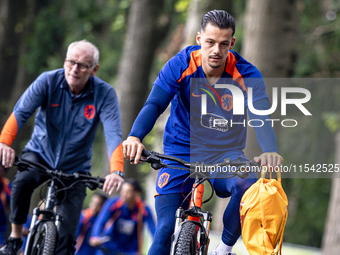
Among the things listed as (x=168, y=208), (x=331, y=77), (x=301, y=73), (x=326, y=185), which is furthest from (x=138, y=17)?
(x=168, y=208)

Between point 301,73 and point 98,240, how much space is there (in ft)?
24.7

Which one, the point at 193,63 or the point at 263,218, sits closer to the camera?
the point at 263,218

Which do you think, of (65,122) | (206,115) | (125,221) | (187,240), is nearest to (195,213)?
(187,240)

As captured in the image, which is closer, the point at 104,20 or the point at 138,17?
the point at 138,17

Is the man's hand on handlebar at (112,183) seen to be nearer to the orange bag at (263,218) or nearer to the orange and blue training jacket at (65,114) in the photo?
the orange and blue training jacket at (65,114)

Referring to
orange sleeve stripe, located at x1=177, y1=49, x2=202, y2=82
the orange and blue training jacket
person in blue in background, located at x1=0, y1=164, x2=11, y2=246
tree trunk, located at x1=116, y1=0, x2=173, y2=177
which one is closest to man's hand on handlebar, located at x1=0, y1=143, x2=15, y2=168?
the orange and blue training jacket

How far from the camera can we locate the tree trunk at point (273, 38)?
8383mm

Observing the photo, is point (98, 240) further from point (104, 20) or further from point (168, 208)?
point (104, 20)

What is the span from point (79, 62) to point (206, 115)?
1.69 meters

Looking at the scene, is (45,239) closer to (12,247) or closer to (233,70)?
(12,247)

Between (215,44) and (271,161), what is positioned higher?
(215,44)

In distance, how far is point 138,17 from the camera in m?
12.9

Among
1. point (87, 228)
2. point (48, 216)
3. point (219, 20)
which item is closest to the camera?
point (219, 20)

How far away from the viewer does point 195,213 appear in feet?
12.2
